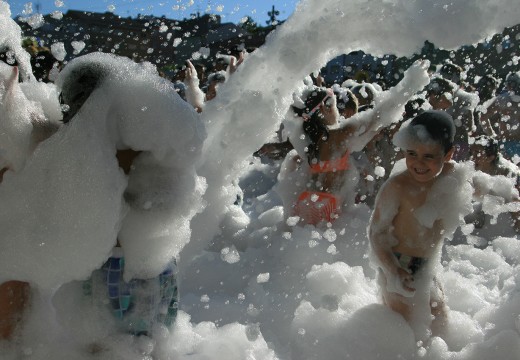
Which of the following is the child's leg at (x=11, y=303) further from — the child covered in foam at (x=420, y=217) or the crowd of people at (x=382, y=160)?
the child covered in foam at (x=420, y=217)

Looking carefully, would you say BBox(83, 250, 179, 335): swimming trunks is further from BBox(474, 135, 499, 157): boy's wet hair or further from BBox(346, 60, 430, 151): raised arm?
BBox(474, 135, 499, 157): boy's wet hair

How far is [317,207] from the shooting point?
4629mm

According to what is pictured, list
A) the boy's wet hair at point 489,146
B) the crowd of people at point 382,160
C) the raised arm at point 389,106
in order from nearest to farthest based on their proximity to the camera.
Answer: the crowd of people at point 382,160
the raised arm at point 389,106
the boy's wet hair at point 489,146

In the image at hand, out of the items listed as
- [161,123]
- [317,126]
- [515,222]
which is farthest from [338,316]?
[515,222]

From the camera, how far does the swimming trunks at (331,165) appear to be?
461 centimetres

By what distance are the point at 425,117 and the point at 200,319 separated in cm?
197

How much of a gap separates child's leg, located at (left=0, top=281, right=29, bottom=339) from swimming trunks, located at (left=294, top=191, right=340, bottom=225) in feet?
10.1

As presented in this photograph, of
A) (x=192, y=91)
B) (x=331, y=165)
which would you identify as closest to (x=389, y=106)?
(x=331, y=165)

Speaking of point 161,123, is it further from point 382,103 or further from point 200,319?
point 382,103

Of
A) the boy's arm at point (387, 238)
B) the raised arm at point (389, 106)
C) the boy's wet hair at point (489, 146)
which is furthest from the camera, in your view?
the boy's wet hair at point (489, 146)

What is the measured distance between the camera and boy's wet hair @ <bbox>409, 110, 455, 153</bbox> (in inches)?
118

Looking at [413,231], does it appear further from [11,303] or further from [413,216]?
[11,303]

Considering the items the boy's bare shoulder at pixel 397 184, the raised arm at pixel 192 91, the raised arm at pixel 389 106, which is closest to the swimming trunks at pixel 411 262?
the boy's bare shoulder at pixel 397 184

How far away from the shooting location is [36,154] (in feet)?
5.45
